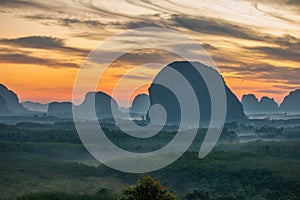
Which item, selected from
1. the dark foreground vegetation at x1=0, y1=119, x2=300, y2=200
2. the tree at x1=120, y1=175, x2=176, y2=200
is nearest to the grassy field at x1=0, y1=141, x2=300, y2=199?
the dark foreground vegetation at x1=0, y1=119, x2=300, y2=200

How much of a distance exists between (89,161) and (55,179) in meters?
26.8

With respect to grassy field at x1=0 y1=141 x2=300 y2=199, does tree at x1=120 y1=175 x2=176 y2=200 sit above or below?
above

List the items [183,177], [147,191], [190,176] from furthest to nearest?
1. [190,176]
2. [183,177]
3. [147,191]

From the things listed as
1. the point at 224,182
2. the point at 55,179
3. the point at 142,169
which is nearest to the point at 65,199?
the point at 55,179

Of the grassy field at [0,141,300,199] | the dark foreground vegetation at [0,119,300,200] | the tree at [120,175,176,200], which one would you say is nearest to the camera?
the tree at [120,175,176,200]

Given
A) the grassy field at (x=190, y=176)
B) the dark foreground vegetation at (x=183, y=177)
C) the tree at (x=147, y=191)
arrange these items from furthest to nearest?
the grassy field at (x=190, y=176) < the dark foreground vegetation at (x=183, y=177) < the tree at (x=147, y=191)

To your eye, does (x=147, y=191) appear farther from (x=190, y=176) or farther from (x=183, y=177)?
(x=190, y=176)

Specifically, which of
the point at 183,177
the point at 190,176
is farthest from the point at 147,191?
→ the point at 190,176

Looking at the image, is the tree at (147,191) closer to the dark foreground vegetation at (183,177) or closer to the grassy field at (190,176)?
the dark foreground vegetation at (183,177)

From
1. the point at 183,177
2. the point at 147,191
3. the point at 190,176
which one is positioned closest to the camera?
the point at 147,191

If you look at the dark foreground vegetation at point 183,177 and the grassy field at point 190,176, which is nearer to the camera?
the dark foreground vegetation at point 183,177

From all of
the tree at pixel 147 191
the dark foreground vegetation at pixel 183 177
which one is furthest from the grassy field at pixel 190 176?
the tree at pixel 147 191

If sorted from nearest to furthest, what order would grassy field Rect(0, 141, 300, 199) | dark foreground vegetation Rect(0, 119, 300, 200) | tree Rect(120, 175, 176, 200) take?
tree Rect(120, 175, 176, 200) < dark foreground vegetation Rect(0, 119, 300, 200) < grassy field Rect(0, 141, 300, 199)

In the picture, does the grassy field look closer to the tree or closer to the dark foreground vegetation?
the dark foreground vegetation
